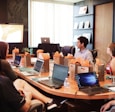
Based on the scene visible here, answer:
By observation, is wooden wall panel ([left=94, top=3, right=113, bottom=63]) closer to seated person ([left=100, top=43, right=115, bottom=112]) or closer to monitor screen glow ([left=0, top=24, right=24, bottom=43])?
monitor screen glow ([left=0, top=24, right=24, bottom=43])

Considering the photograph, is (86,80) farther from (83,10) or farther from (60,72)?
(83,10)

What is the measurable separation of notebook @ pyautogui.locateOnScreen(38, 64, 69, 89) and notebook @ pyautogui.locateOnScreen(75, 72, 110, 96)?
0.83 ft

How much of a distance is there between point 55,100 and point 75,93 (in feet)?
2.73

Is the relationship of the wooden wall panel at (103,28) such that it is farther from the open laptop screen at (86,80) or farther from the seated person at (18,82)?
the open laptop screen at (86,80)

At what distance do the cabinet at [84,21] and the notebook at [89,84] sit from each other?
16.4ft

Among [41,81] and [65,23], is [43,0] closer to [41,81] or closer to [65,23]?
[65,23]

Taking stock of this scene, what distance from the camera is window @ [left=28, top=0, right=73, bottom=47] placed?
25.3 feet

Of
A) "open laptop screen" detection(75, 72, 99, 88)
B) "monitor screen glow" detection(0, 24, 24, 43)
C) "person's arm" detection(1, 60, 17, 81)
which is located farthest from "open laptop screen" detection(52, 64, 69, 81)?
"monitor screen glow" detection(0, 24, 24, 43)

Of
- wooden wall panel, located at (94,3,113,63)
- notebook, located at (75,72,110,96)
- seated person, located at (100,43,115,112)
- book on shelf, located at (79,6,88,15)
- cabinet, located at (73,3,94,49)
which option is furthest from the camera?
book on shelf, located at (79,6,88,15)

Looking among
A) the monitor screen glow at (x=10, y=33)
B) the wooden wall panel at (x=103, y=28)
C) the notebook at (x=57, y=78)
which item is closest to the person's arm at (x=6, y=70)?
the notebook at (x=57, y=78)

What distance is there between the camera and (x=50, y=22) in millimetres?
8008

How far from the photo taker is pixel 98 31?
281 inches

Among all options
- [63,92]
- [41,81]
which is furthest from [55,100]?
[63,92]

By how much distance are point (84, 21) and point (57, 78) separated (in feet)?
17.0
